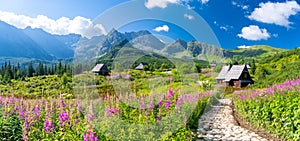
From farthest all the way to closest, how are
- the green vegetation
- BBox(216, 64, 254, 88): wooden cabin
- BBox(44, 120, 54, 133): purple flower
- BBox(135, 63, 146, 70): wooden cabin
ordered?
BBox(216, 64, 254, 88): wooden cabin < the green vegetation < BBox(135, 63, 146, 70): wooden cabin < BBox(44, 120, 54, 133): purple flower

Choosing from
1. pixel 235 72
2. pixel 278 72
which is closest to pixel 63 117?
pixel 278 72

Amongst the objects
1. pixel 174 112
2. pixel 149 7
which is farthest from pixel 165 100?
pixel 149 7

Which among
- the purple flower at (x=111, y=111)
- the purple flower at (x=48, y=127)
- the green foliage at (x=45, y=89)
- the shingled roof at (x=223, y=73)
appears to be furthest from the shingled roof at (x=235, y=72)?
the purple flower at (x=48, y=127)

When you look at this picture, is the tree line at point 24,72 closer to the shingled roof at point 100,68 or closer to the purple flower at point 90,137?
the shingled roof at point 100,68

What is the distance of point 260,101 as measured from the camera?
352 inches

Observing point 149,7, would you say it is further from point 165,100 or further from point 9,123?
point 9,123

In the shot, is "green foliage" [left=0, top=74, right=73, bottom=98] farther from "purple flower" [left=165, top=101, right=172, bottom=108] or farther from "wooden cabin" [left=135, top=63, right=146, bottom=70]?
"purple flower" [left=165, top=101, right=172, bottom=108]

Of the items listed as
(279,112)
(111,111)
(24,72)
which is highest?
(24,72)

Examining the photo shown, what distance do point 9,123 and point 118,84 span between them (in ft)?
7.69

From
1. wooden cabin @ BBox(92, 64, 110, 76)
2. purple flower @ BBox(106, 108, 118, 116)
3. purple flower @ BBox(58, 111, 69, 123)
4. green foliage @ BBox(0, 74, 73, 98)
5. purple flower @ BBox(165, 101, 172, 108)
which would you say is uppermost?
wooden cabin @ BBox(92, 64, 110, 76)

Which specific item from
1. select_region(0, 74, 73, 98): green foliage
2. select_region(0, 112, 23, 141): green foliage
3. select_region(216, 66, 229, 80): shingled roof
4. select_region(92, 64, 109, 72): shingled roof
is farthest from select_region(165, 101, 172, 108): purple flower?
→ select_region(216, 66, 229, 80): shingled roof

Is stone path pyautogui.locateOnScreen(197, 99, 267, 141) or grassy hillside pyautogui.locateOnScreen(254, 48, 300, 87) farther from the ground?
grassy hillside pyautogui.locateOnScreen(254, 48, 300, 87)

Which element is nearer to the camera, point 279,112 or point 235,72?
point 279,112

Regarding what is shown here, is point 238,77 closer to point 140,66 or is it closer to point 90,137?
point 140,66
